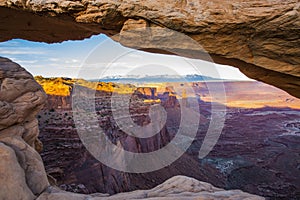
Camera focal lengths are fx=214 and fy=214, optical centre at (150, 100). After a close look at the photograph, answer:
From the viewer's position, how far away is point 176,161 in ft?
63.9

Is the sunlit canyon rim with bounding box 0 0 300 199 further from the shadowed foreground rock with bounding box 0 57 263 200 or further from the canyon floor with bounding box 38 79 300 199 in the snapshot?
the canyon floor with bounding box 38 79 300 199

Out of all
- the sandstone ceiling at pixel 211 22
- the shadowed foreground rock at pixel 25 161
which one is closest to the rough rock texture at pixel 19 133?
the shadowed foreground rock at pixel 25 161

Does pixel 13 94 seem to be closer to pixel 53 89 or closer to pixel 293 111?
pixel 53 89

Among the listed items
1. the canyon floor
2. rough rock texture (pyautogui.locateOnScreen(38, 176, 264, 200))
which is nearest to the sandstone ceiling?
rough rock texture (pyautogui.locateOnScreen(38, 176, 264, 200))

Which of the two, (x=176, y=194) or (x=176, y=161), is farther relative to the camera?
(x=176, y=161)

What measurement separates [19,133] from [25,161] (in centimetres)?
69

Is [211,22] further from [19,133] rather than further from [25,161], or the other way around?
[19,133]

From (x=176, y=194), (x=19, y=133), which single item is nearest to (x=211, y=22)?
(x=176, y=194)

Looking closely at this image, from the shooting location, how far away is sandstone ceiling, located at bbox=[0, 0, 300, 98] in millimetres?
2635

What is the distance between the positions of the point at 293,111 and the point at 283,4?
5123 cm

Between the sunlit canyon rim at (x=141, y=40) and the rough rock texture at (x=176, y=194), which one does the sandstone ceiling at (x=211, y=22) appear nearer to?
the sunlit canyon rim at (x=141, y=40)

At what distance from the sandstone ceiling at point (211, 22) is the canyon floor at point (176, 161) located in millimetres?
8514

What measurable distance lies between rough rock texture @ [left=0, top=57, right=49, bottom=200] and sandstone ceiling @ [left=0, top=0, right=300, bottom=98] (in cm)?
137

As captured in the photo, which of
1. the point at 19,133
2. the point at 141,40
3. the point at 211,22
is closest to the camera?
the point at 211,22
